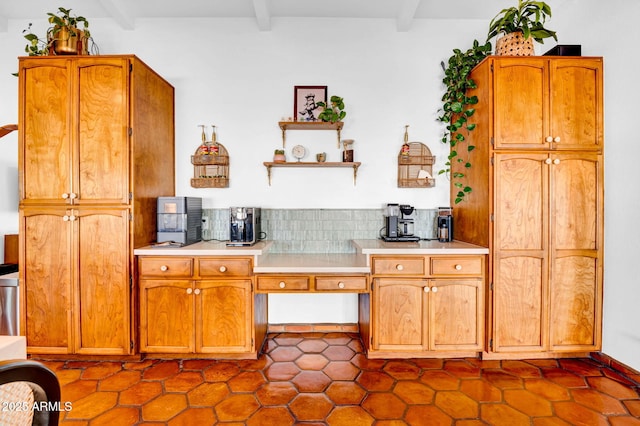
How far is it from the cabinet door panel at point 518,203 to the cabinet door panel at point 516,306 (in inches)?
5.6

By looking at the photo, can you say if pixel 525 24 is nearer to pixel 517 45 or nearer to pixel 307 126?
pixel 517 45

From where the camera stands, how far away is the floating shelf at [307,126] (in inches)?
113

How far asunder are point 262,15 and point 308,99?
0.82m

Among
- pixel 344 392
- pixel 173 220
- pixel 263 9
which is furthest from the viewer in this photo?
pixel 263 9

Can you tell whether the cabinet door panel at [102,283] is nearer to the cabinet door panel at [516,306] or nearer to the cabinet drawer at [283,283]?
the cabinet drawer at [283,283]

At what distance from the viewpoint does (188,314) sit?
7.92ft

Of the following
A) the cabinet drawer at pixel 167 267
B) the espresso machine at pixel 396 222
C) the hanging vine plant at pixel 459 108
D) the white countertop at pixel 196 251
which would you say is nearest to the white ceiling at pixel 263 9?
the hanging vine plant at pixel 459 108

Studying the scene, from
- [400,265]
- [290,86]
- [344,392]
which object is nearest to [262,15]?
[290,86]

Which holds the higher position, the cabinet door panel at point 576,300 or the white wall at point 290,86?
the white wall at point 290,86

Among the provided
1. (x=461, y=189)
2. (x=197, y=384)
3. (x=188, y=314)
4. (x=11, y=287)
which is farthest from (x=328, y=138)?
(x=11, y=287)

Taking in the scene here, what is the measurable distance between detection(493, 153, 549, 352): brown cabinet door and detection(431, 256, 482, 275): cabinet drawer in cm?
13

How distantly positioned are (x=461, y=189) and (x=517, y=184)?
0.52 meters

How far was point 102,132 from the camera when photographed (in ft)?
7.84

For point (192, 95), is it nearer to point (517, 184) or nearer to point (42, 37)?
point (42, 37)
